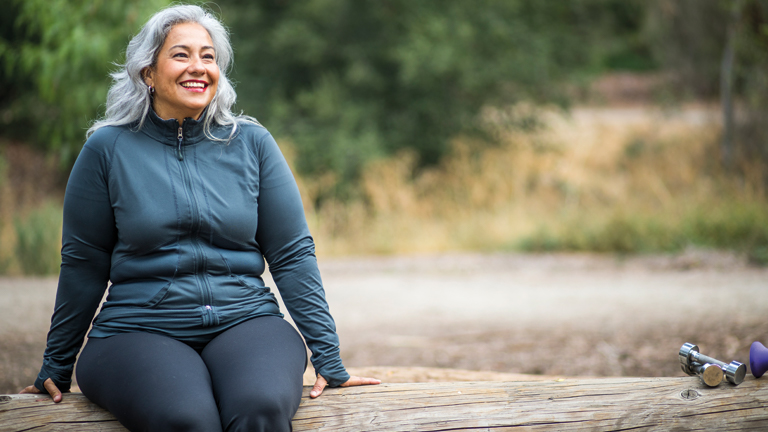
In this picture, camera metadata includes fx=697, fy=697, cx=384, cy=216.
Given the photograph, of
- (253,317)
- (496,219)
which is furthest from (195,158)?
(496,219)

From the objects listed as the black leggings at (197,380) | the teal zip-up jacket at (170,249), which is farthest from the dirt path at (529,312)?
the black leggings at (197,380)

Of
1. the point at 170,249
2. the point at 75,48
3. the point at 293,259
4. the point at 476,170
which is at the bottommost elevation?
the point at 476,170

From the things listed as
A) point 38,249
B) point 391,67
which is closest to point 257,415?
point 38,249

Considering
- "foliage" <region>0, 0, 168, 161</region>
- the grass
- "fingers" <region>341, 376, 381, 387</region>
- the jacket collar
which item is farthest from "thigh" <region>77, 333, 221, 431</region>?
the grass

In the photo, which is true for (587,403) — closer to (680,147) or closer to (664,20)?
(680,147)

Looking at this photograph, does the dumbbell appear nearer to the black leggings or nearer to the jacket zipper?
the black leggings

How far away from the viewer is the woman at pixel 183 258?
2.16 m

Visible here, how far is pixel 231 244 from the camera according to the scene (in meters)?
2.40

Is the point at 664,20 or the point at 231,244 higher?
the point at 664,20

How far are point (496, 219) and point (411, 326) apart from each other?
15.2 ft

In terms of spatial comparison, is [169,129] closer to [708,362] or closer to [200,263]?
[200,263]

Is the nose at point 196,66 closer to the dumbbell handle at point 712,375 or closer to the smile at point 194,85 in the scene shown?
the smile at point 194,85

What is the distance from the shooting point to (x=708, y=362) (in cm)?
239

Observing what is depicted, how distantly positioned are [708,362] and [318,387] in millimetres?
1342
